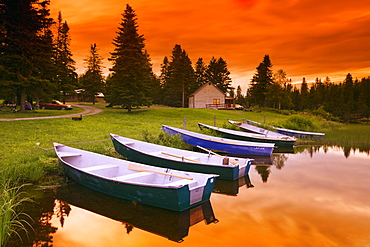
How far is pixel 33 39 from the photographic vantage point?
31.5 meters

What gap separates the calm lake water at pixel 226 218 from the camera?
7109mm

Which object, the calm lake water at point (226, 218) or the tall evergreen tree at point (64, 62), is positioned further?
the tall evergreen tree at point (64, 62)

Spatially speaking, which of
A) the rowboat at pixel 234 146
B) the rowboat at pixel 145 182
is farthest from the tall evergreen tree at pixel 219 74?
the rowboat at pixel 145 182

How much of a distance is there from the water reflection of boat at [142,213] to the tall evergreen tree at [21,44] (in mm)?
24277

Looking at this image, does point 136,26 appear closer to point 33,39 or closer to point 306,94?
point 33,39

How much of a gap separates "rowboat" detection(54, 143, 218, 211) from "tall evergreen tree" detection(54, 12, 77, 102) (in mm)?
34354

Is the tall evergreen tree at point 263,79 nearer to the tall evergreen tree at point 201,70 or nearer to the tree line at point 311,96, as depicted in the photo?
the tree line at point 311,96

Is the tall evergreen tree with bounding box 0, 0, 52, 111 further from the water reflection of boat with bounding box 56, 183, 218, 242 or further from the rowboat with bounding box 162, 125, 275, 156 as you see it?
the water reflection of boat with bounding box 56, 183, 218, 242

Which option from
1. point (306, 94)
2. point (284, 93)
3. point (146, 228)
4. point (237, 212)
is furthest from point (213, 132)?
point (306, 94)

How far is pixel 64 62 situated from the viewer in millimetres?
47344

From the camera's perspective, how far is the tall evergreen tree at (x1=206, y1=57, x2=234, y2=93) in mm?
75188

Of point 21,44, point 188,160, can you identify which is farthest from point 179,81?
point 188,160

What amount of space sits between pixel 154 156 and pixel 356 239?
7801mm

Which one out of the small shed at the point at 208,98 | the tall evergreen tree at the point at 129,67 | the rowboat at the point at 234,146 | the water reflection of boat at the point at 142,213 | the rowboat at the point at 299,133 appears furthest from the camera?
the small shed at the point at 208,98
